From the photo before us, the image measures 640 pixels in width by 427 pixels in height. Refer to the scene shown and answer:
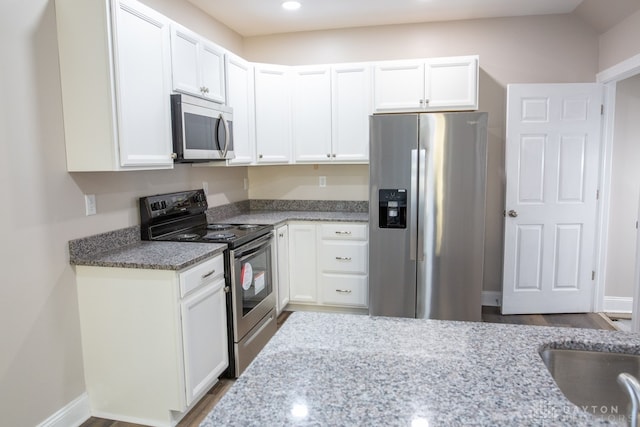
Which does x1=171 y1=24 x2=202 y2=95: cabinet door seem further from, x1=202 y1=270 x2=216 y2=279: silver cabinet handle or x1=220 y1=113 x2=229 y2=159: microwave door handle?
x1=202 y1=270 x2=216 y2=279: silver cabinet handle

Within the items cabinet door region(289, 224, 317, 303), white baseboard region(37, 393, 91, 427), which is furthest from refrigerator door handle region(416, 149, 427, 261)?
white baseboard region(37, 393, 91, 427)

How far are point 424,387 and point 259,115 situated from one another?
3.19 meters

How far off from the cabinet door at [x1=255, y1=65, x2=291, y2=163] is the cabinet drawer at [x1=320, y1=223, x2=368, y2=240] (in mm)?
754

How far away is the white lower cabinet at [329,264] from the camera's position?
3.67 metres

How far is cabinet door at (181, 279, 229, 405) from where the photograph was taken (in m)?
2.22

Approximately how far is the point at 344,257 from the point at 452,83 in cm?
174

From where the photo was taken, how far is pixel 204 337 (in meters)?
2.38

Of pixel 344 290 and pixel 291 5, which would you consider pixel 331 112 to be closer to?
pixel 291 5

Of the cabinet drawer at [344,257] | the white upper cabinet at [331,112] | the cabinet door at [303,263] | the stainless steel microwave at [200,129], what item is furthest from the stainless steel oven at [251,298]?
the white upper cabinet at [331,112]

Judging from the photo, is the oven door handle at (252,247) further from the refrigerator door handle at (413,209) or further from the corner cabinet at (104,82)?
the refrigerator door handle at (413,209)

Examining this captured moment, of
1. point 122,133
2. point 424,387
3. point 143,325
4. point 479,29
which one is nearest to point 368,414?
point 424,387

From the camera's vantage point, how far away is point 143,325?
219 cm

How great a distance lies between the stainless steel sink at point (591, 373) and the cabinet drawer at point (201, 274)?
1661mm

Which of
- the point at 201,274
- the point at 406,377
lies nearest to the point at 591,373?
the point at 406,377
